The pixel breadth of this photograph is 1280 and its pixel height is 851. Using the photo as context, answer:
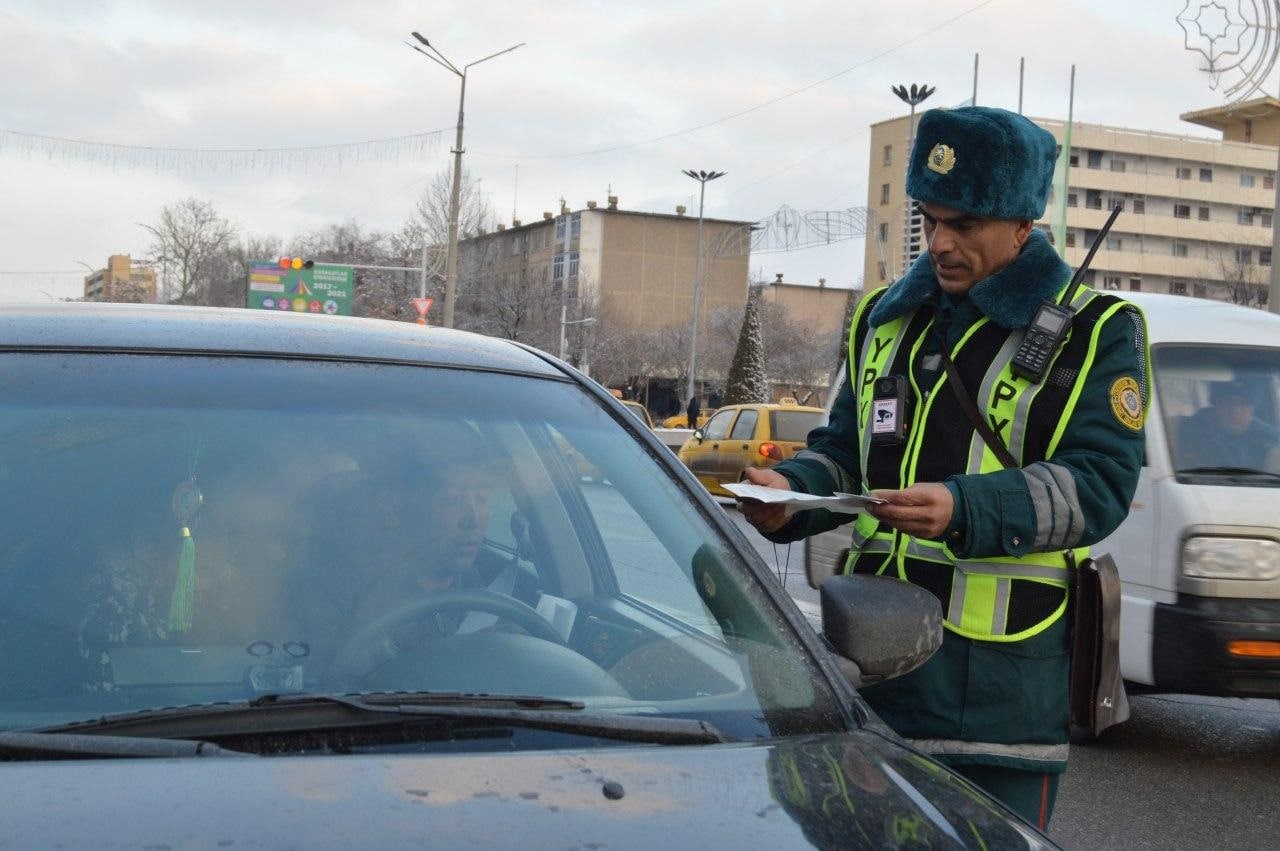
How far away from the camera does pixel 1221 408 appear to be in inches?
250

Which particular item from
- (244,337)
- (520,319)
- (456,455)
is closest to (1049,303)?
(456,455)

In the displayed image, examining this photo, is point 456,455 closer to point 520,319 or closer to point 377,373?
point 377,373

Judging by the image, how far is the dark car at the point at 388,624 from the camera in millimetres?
1693

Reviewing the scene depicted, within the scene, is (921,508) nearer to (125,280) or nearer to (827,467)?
(827,467)

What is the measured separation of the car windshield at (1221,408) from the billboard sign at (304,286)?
47.1 m

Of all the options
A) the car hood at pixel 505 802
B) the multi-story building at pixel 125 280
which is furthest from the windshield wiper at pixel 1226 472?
the multi-story building at pixel 125 280

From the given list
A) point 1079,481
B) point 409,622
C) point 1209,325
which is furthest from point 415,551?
point 1209,325

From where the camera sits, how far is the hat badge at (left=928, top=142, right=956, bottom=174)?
2863 millimetres

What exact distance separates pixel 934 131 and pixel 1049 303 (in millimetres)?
401

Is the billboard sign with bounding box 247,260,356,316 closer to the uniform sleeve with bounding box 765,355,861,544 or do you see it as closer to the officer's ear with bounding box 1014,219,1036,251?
the uniform sleeve with bounding box 765,355,861,544

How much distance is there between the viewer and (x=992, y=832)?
1.82 metres

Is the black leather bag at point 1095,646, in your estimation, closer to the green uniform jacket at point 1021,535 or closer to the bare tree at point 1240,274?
the green uniform jacket at point 1021,535

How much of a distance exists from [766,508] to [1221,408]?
4.13 metres

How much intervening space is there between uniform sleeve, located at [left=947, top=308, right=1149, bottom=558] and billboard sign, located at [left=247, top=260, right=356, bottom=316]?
50332 millimetres
